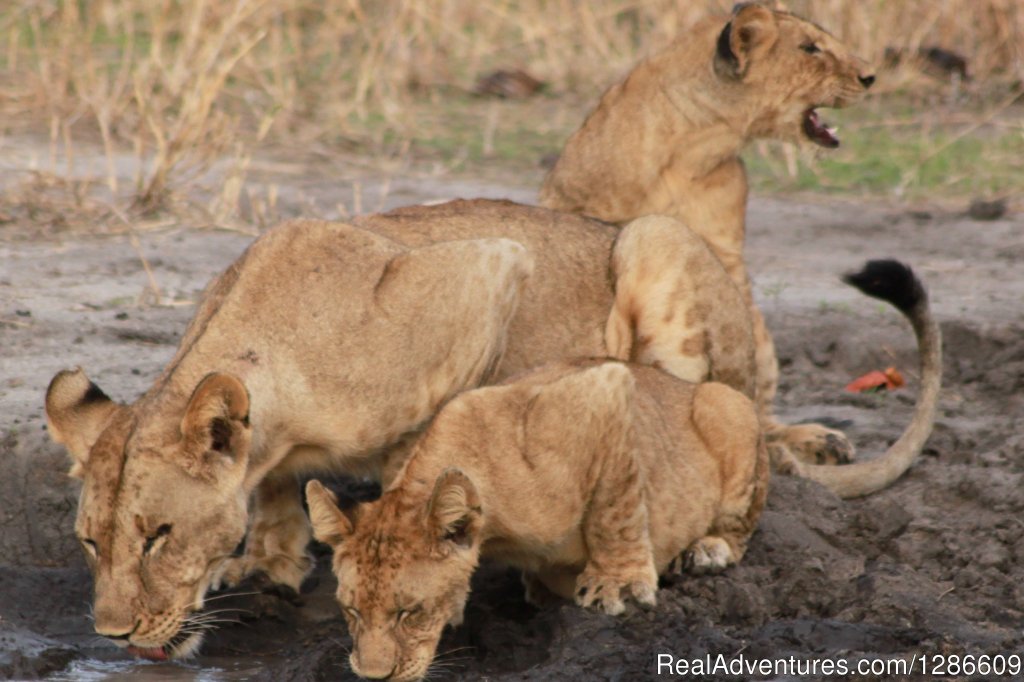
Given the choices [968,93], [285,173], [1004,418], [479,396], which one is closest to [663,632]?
[479,396]

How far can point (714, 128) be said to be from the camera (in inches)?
313

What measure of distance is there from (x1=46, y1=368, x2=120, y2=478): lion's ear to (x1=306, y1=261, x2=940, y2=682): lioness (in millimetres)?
708

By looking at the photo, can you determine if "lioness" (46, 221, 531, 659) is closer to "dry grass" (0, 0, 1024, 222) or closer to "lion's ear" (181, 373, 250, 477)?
"lion's ear" (181, 373, 250, 477)

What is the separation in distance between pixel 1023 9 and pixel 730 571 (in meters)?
9.05

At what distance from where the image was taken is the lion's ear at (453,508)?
4984 mm

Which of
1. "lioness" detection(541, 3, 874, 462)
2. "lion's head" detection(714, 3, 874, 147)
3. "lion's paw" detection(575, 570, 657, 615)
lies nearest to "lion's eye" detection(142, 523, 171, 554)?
"lion's paw" detection(575, 570, 657, 615)

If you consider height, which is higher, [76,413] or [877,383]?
[76,413]

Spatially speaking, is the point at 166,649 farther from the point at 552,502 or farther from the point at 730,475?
the point at 730,475

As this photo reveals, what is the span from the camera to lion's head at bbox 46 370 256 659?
4953 mm

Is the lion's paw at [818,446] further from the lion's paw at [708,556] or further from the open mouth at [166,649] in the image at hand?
the open mouth at [166,649]

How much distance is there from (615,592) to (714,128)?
299 centimetres

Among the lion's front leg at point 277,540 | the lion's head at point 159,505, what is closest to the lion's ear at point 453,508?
the lion's head at point 159,505

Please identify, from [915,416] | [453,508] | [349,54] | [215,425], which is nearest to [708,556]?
[453,508]

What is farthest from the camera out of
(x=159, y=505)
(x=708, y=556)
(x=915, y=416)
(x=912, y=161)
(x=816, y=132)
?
(x=912, y=161)
